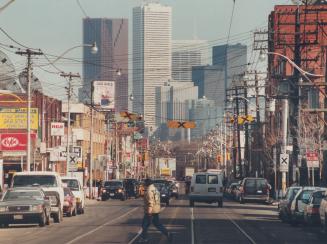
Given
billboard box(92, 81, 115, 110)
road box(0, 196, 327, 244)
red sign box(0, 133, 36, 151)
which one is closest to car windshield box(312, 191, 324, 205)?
road box(0, 196, 327, 244)

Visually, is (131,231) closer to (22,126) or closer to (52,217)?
(52,217)


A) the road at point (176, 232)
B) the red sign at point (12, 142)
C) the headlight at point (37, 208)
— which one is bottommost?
the road at point (176, 232)

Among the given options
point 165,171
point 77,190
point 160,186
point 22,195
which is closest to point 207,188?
point 160,186

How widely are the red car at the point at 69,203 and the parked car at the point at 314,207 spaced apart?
13.0 m

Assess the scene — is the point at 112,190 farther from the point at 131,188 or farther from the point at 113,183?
the point at 131,188

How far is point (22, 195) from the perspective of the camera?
124 ft

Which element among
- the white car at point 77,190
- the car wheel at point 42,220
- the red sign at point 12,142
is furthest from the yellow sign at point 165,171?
the car wheel at point 42,220

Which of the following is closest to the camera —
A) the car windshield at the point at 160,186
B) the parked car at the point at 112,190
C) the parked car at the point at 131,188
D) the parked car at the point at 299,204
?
the parked car at the point at 299,204

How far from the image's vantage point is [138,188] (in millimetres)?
93938

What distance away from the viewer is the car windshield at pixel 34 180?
43.0 metres

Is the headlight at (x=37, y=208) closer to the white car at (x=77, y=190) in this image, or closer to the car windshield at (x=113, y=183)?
the white car at (x=77, y=190)

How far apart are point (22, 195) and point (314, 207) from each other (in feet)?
35.0

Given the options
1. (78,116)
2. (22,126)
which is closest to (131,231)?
(22,126)

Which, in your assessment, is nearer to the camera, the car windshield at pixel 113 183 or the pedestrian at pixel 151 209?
the pedestrian at pixel 151 209
